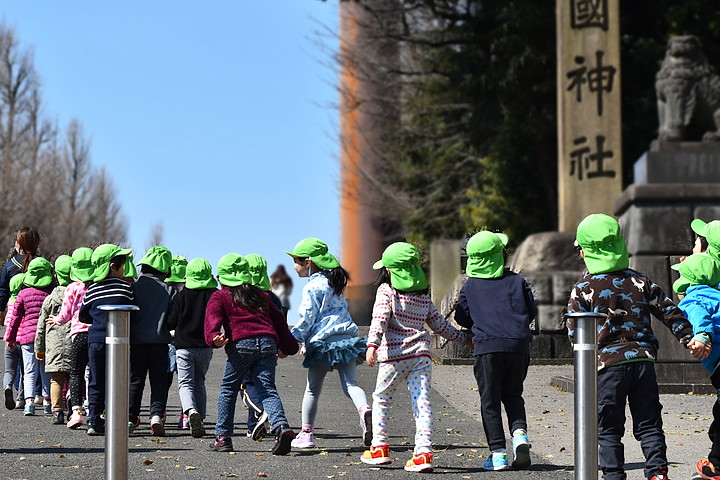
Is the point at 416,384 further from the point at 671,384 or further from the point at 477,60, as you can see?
the point at 477,60

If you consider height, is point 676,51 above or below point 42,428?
above

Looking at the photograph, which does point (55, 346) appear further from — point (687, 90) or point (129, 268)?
point (687, 90)

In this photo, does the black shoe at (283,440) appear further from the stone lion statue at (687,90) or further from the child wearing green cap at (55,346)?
the stone lion statue at (687,90)

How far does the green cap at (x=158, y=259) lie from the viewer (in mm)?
9984

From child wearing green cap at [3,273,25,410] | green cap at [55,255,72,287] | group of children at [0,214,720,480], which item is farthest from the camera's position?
child wearing green cap at [3,273,25,410]

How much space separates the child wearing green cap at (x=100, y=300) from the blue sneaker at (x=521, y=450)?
3.26 metres

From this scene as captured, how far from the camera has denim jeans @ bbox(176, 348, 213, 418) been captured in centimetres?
973

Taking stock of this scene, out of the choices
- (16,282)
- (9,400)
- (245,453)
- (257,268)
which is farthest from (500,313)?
(9,400)

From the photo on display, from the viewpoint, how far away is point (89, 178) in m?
55.7

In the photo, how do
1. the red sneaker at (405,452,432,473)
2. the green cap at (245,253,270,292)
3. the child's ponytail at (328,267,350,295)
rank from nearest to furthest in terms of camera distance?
the red sneaker at (405,452,432,473) < the green cap at (245,253,270,292) < the child's ponytail at (328,267,350,295)

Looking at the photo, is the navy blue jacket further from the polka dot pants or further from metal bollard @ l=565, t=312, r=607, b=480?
metal bollard @ l=565, t=312, r=607, b=480

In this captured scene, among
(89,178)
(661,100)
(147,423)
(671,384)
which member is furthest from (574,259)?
(89,178)

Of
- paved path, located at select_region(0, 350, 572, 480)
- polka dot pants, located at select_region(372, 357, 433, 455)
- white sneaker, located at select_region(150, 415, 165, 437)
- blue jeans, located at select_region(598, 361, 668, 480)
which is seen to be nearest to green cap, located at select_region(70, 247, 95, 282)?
paved path, located at select_region(0, 350, 572, 480)

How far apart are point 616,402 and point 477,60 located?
21.4 meters
